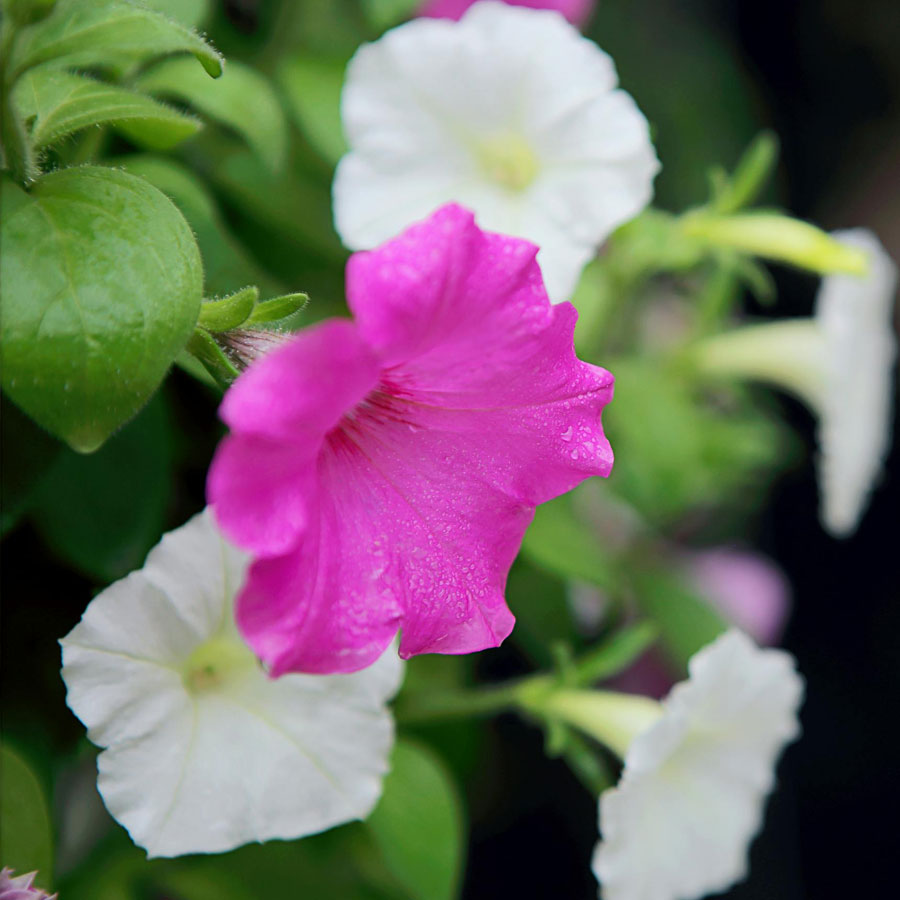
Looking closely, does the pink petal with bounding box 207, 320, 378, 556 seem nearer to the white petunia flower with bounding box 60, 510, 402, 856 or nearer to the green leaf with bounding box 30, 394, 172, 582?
the white petunia flower with bounding box 60, 510, 402, 856

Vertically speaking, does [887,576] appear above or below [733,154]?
below

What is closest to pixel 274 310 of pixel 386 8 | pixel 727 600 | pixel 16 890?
pixel 16 890

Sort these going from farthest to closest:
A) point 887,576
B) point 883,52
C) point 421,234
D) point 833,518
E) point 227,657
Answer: point 883,52 < point 887,576 < point 833,518 < point 227,657 < point 421,234

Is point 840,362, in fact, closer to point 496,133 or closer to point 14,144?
point 496,133

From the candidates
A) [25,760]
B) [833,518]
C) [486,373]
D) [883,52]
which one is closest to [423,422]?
[486,373]

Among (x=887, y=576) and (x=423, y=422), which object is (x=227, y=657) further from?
(x=887, y=576)

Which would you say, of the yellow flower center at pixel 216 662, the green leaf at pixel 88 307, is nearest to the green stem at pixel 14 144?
the green leaf at pixel 88 307

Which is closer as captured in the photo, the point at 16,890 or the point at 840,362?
the point at 16,890

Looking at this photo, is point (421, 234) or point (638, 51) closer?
point (421, 234)
